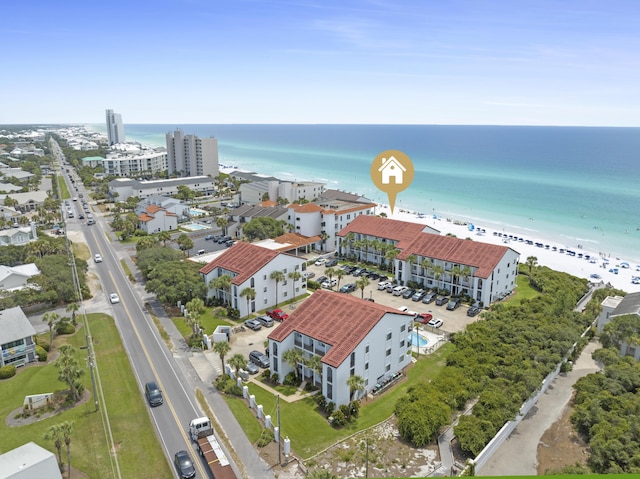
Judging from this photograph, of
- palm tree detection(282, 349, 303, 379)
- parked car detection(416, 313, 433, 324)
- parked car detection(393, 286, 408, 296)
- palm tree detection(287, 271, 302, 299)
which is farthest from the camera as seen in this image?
parked car detection(393, 286, 408, 296)

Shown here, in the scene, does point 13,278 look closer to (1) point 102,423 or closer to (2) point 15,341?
(2) point 15,341

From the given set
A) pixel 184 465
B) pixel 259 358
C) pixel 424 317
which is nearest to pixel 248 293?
pixel 259 358

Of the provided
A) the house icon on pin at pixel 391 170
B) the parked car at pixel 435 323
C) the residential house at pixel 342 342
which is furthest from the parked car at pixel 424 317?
the house icon on pin at pixel 391 170

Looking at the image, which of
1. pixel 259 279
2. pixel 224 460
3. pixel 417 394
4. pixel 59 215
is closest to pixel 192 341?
pixel 259 279

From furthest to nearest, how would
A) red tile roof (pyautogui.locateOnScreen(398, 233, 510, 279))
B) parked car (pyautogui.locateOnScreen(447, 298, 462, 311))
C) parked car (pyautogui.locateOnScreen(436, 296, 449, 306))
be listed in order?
red tile roof (pyautogui.locateOnScreen(398, 233, 510, 279)) → parked car (pyautogui.locateOnScreen(436, 296, 449, 306)) → parked car (pyautogui.locateOnScreen(447, 298, 462, 311))

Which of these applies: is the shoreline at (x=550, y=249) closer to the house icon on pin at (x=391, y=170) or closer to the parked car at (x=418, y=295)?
the parked car at (x=418, y=295)

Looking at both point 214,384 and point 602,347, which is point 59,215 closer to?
point 214,384

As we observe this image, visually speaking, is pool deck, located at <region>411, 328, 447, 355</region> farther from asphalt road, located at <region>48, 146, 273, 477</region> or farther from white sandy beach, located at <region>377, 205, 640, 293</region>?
asphalt road, located at <region>48, 146, 273, 477</region>

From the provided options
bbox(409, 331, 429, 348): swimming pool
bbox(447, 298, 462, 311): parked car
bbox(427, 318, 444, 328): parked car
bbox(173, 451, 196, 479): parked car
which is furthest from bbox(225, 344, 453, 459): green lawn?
bbox(447, 298, 462, 311): parked car
